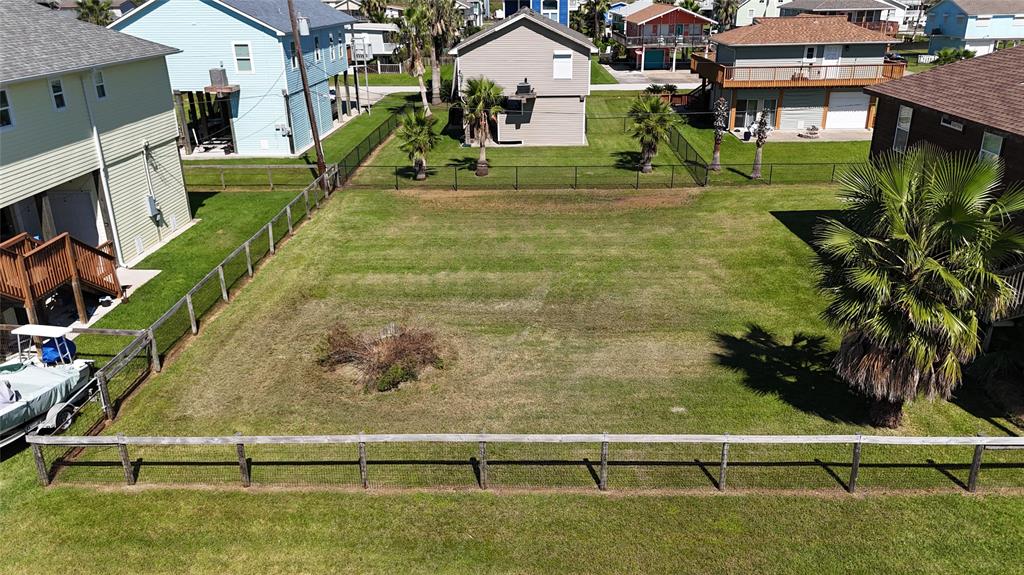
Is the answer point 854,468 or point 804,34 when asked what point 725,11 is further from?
point 854,468

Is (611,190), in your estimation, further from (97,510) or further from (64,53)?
(97,510)

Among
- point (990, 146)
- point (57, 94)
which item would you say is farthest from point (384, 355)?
point (990, 146)

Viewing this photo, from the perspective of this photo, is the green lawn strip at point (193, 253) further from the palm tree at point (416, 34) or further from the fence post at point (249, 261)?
the palm tree at point (416, 34)

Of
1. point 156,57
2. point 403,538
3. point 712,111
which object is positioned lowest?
point 403,538

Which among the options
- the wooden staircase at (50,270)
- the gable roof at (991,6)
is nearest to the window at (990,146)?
the wooden staircase at (50,270)

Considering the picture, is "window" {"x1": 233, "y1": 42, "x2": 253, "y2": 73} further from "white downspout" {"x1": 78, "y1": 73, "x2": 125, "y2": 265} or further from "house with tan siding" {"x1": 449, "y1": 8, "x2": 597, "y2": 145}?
"white downspout" {"x1": 78, "y1": 73, "x2": 125, "y2": 265}

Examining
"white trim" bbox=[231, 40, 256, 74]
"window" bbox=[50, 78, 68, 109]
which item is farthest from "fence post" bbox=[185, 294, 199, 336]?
"white trim" bbox=[231, 40, 256, 74]

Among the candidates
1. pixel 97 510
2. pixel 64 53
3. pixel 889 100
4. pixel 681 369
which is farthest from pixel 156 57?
pixel 889 100
